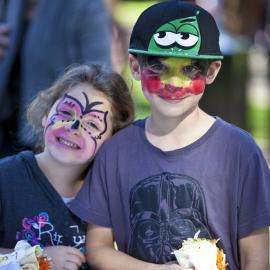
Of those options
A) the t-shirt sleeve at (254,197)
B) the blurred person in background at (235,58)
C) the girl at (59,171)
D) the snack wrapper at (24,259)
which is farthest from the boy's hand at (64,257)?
the blurred person in background at (235,58)

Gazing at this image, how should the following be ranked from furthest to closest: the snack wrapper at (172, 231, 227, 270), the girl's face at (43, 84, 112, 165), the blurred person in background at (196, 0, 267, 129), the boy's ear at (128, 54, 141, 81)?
the blurred person in background at (196, 0, 267, 129) < the girl's face at (43, 84, 112, 165) < the boy's ear at (128, 54, 141, 81) < the snack wrapper at (172, 231, 227, 270)

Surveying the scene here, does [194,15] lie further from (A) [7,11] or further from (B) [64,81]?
(A) [7,11]

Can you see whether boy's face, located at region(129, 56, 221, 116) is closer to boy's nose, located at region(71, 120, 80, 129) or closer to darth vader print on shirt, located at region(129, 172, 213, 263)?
darth vader print on shirt, located at region(129, 172, 213, 263)

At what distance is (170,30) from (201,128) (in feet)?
1.39

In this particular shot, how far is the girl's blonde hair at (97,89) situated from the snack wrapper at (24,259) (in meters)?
0.68

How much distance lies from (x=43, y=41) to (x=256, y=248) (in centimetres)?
170

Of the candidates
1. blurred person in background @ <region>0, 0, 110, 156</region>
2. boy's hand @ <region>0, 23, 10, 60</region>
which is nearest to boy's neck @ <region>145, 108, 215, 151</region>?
blurred person in background @ <region>0, 0, 110, 156</region>

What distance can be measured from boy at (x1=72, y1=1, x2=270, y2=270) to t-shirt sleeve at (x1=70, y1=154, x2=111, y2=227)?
8 centimetres

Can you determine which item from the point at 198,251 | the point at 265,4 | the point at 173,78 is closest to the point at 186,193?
the point at 198,251

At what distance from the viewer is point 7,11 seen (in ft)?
13.5

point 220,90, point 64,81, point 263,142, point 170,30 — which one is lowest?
point 263,142

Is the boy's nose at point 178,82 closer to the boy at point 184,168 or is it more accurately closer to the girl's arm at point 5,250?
the boy at point 184,168

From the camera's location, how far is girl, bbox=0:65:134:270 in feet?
10.6

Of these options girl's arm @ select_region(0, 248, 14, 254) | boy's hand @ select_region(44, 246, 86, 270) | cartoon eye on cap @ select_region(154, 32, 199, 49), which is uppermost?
cartoon eye on cap @ select_region(154, 32, 199, 49)
